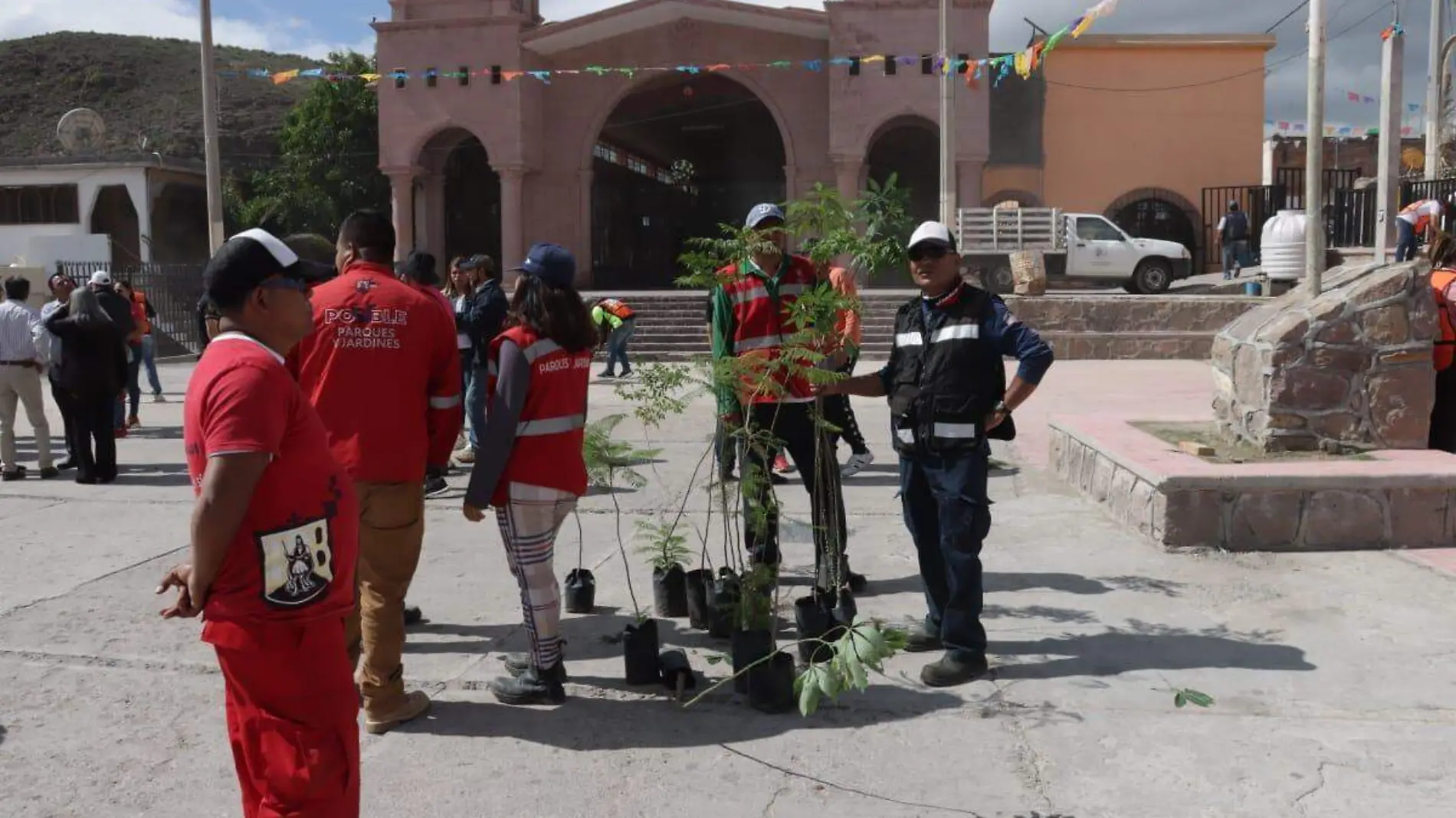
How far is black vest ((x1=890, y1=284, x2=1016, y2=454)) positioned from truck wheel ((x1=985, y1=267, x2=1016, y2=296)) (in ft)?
58.1

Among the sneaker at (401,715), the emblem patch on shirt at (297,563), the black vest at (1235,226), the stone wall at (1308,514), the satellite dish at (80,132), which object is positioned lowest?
the sneaker at (401,715)

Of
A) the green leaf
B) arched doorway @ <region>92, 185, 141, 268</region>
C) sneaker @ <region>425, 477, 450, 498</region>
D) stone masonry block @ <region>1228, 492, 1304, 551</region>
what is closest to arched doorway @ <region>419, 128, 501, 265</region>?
arched doorway @ <region>92, 185, 141, 268</region>

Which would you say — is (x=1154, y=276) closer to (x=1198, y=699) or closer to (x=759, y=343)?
(x=759, y=343)

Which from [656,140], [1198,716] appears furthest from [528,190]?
[1198,716]

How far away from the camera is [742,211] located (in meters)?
33.4

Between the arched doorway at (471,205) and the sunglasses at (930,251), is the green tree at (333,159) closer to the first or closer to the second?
the arched doorway at (471,205)

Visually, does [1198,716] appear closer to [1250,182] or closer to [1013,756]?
[1013,756]

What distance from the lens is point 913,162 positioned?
30.0 meters

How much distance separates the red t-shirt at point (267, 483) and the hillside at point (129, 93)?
182ft

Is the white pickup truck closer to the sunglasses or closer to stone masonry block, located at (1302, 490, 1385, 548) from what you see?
stone masonry block, located at (1302, 490, 1385, 548)

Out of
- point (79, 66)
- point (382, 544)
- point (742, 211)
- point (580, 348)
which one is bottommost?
Result: point (382, 544)

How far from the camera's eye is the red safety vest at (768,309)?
207 inches

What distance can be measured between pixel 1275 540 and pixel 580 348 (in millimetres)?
3929

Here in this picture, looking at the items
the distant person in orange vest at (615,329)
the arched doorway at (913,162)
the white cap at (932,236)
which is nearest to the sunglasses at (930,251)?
the white cap at (932,236)
